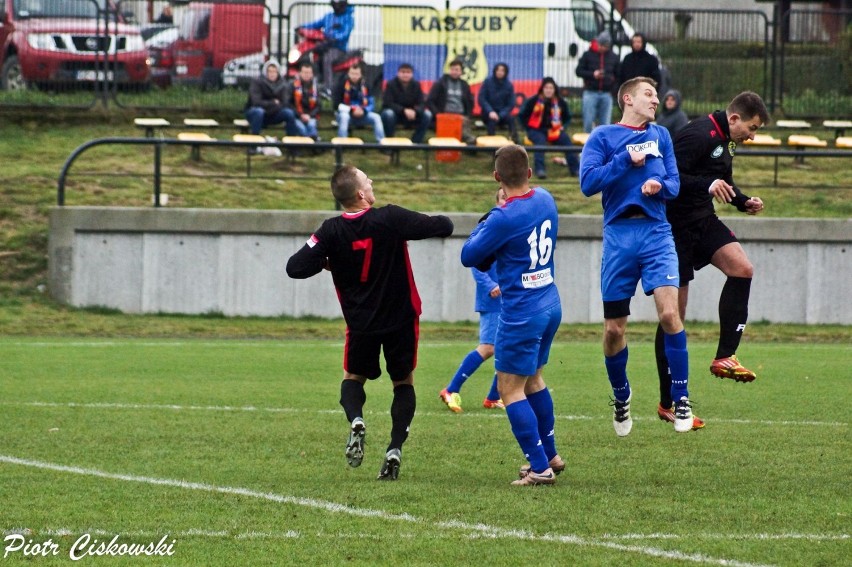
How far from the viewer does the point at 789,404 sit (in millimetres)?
11172

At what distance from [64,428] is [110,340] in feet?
20.8

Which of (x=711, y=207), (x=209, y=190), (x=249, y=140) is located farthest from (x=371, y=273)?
(x=249, y=140)

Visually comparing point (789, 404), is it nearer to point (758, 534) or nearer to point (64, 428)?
point (758, 534)

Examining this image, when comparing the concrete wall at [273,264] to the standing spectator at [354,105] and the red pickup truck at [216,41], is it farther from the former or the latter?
the red pickup truck at [216,41]

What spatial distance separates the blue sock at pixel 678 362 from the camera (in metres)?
8.76

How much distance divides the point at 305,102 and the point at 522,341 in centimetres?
1547

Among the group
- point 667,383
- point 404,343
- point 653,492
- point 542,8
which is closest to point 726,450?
point 667,383

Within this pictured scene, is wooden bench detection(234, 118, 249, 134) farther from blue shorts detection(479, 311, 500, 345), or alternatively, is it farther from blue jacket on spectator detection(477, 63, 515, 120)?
blue shorts detection(479, 311, 500, 345)

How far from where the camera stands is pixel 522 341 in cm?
760

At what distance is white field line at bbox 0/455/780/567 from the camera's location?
598 cm

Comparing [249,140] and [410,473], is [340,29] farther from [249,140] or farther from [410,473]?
[410,473]

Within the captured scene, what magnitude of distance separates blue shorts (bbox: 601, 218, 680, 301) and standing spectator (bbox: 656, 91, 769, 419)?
A: 0.64 meters

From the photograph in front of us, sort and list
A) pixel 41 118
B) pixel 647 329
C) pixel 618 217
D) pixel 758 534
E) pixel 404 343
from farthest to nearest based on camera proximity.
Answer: pixel 41 118 < pixel 647 329 < pixel 618 217 < pixel 404 343 < pixel 758 534

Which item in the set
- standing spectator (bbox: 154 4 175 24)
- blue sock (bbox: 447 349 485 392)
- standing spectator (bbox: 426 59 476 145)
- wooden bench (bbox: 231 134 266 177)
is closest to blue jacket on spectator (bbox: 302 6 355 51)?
standing spectator (bbox: 426 59 476 145)
